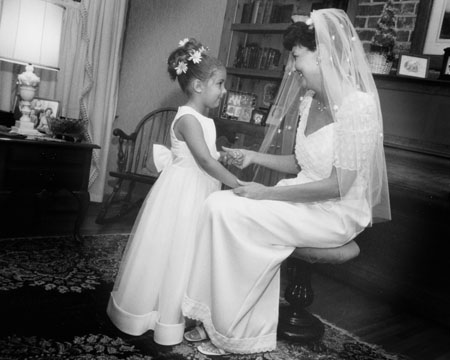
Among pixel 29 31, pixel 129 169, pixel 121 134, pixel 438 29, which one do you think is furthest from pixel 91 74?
pixel 438 29

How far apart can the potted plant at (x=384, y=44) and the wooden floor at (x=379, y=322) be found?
147 cm

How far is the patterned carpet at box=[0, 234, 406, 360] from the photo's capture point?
1796 millimetres

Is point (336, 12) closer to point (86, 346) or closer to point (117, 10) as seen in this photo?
point (86, 346)

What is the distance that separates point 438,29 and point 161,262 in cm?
239

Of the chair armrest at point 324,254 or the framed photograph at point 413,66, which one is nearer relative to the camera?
the chair armrest at point 324,254

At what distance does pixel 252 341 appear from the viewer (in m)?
1.92

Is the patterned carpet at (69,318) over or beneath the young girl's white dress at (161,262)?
beneath

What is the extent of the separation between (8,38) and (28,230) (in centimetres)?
130

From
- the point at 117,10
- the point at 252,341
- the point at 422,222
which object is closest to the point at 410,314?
the point at 422,222

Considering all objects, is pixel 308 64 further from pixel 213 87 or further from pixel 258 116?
pixel 258 116

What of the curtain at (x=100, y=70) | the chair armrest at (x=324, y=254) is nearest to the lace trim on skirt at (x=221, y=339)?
the chair armrest at (x=324, y=254)

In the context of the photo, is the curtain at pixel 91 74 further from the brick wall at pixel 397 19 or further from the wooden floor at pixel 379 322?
the brick wall at pixel 397 19

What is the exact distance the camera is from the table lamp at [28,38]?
281cm

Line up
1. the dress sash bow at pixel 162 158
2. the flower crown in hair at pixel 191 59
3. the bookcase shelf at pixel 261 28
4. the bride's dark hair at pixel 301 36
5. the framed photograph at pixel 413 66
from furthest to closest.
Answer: the bookcase shelf at pixel 261 28 → the framed photograph at pixel 413 66 → the dress sash bow at pixel 162 158 → the flower crown in hair at pixel 191 59 → the bride's dark hair at pixel 301 36
